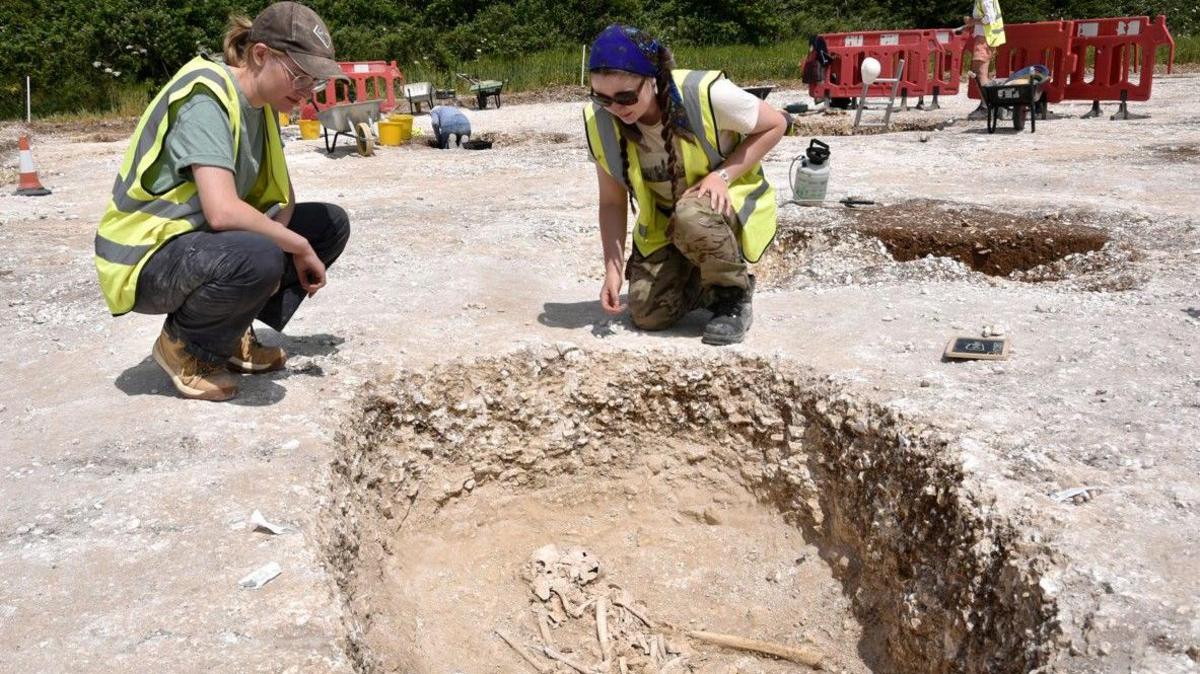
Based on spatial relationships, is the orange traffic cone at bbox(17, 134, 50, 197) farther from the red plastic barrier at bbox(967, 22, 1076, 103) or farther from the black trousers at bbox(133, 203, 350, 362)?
the red plastic barrier at bbox(967, 22, 1076, 103)

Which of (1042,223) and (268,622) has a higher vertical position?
(1042,223)

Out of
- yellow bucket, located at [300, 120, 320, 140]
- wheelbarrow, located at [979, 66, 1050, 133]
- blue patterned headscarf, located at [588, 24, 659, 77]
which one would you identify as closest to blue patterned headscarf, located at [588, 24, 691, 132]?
blue patterned headscarf, located at [588, 24, 659, 77]

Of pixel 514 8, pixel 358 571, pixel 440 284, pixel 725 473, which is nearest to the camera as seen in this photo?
pixel 358 571

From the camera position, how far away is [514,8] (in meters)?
27.0

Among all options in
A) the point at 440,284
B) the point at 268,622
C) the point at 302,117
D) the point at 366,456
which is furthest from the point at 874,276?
the point at 302,117

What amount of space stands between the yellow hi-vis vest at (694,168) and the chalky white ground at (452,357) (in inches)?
17.7

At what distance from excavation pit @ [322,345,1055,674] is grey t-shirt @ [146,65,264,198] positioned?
1.07 meters

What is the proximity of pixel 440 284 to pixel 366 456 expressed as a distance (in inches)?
64.7

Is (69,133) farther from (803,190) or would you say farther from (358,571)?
(358,571)

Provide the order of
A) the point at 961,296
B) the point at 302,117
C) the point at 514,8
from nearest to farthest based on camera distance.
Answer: the point at 961,296
the point at 302,117
the point at 514,8

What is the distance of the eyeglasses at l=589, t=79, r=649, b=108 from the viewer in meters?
3.62

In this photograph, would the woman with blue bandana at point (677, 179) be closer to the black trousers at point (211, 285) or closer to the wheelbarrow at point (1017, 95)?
the black trousers at point (211, 285)

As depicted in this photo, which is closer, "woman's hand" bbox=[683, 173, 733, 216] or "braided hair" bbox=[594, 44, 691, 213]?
"braided hair" bbox=[594, 44, 691, 213]

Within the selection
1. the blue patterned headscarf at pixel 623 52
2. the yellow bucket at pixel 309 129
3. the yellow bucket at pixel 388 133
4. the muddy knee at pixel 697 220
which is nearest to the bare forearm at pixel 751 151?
the muddy knee at pixel 697 220
